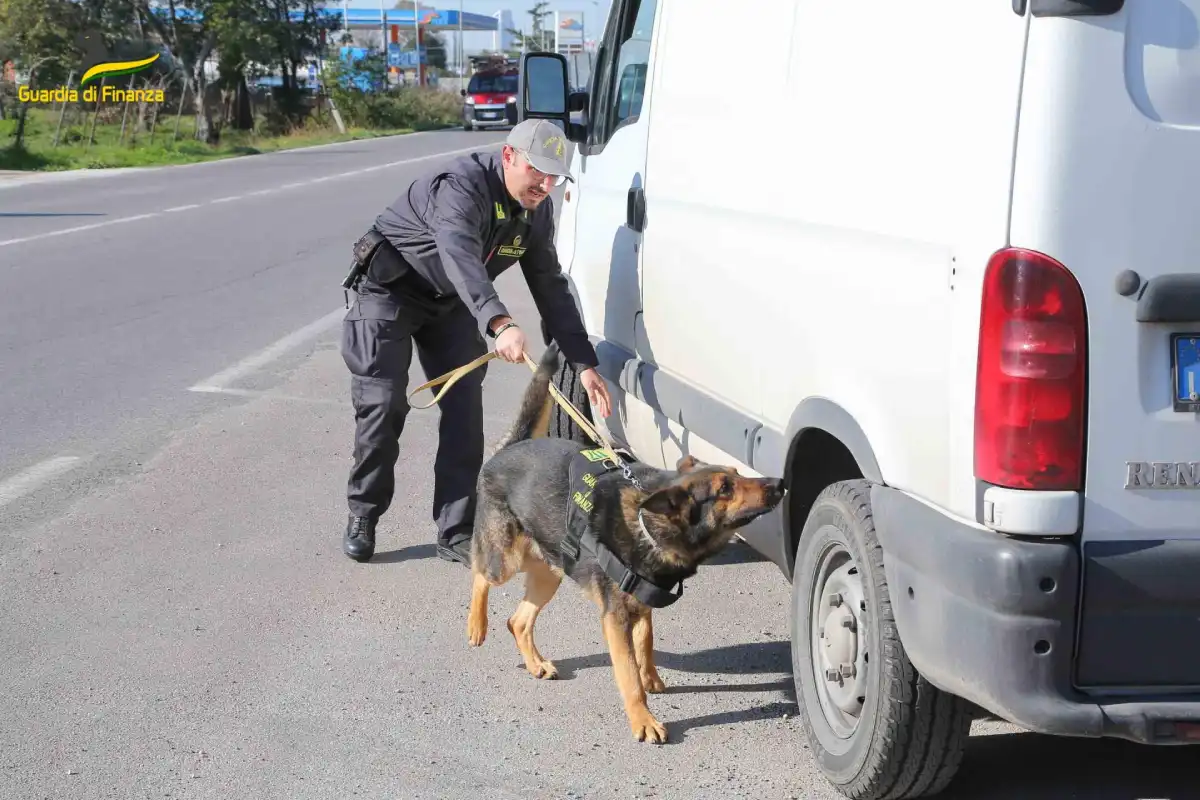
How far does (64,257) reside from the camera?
14305 millimetres

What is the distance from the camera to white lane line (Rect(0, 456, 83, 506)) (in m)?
6.51

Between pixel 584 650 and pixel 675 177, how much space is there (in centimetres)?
167

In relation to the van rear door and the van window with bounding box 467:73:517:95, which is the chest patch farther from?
the van window with bounding box 467:73:517:95

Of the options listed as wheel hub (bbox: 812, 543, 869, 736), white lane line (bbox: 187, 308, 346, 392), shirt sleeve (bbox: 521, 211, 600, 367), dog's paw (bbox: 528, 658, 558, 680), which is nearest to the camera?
wheel hub (bbox: 812, 543, 869, 736)

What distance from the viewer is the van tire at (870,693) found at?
11.2 feet

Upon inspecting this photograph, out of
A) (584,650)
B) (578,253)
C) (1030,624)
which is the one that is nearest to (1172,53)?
(1030,624)

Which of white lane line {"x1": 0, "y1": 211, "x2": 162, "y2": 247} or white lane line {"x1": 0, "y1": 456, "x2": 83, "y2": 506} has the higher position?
white lane line {"x1": 0, "y1": 211, "x2": 162, "y2": 247}

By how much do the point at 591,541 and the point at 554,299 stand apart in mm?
1623

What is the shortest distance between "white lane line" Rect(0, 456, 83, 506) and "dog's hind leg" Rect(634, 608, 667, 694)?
3.35 meters

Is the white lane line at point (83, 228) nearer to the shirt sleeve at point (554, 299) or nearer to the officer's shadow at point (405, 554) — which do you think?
the officer's shadow at point (405, 554)

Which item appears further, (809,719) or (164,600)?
(164,600)

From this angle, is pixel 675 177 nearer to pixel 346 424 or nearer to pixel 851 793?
pixel 851 793

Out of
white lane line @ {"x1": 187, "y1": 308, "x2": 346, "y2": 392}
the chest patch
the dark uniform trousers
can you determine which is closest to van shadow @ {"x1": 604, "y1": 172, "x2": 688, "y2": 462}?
the chest patch

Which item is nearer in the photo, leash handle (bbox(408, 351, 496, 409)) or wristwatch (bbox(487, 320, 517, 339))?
wristwatch (bbox(487, 320, 517, 339))
